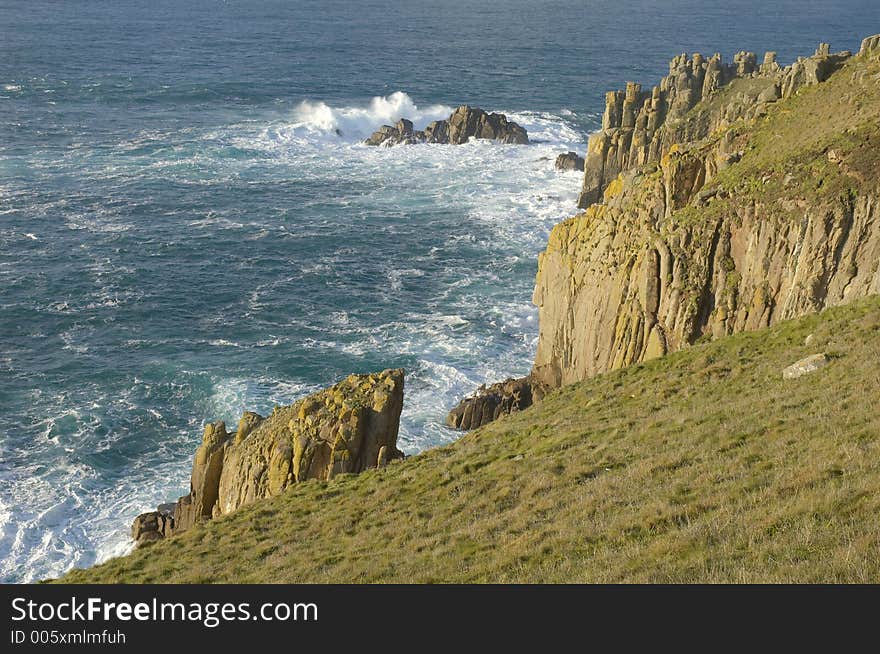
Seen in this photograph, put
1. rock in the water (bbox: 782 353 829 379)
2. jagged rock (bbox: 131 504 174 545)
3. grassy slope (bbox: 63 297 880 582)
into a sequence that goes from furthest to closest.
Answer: jagged rock (bbox: 131 504 174 545)
rock in the water (bbox: 782 353 829 379)
grassy slope (bbox: 63 297 880 582)

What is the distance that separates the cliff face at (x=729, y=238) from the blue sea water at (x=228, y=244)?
374 inches

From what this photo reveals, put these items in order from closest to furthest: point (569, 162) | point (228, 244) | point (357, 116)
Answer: point (228, 244), point (569, 162), point (357, 116)

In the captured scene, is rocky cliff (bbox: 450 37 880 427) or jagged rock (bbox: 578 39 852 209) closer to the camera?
rocky cliff (bbox: 450 37 880 427)

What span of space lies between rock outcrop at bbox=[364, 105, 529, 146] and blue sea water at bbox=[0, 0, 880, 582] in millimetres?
2583

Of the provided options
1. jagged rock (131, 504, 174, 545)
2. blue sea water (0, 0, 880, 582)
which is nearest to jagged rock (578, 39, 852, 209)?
blue sea water (0, 0, 880, 582)

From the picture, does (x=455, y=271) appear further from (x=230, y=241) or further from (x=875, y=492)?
(x=875, y=492)

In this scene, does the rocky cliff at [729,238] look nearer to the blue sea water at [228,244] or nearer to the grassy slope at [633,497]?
the grassy slope at [633,497]

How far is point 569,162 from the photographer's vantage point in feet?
330

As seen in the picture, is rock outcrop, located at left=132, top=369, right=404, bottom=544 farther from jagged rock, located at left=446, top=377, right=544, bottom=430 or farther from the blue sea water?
jagged rock, located at left=446, top=377, right=544, bottom=430

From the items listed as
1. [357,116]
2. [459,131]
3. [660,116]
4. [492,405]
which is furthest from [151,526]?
[357,116]

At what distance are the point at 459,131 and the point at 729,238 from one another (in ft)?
243

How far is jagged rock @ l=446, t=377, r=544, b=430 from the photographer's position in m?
49.8

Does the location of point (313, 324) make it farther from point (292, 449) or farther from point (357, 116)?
point (357, 116)
